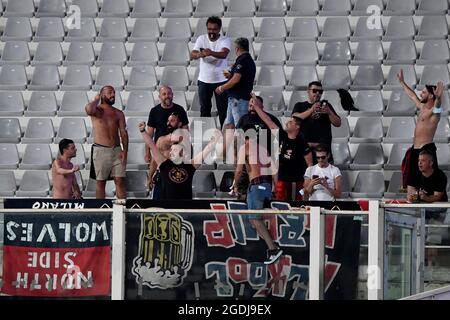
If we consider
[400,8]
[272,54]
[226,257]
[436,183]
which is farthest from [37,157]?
[226,257]

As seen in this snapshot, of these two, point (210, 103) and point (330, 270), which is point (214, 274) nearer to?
point (330, 270)

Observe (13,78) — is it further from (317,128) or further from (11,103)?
(317,128)

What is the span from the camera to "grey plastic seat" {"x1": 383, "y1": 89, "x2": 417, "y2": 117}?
59.7 ft

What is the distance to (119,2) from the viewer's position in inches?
802

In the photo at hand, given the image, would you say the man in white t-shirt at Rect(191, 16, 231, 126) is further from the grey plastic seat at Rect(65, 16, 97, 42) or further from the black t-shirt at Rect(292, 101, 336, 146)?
the grey plastic seat at Rect(65, 16, 97, 42)

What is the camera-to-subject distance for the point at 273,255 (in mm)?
13539

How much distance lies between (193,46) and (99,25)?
57.5 inches

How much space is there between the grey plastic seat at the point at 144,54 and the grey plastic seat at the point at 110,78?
9.2 inches

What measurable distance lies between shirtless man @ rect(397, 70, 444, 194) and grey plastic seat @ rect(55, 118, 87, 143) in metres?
4.08

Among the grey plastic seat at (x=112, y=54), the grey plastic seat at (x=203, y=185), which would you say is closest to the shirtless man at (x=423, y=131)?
the grey plastic seat at (x=203, y=185)

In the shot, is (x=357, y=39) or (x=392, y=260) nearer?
(x=392, y=260)

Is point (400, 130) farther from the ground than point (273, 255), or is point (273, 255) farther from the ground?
point (400, 130)

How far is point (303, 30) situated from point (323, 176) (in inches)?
143

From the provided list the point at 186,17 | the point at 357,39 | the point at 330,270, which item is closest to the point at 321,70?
the point at 357,39
